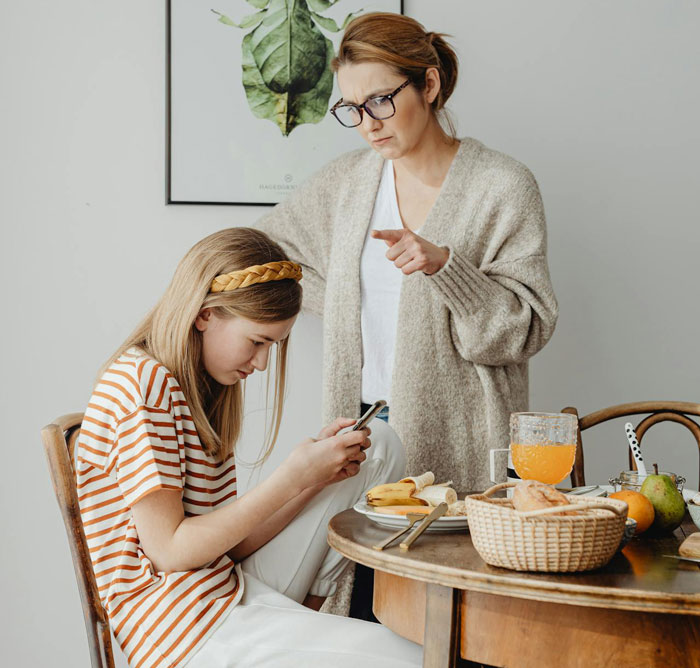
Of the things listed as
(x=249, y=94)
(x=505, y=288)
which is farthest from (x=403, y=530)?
(x=249, y=94)

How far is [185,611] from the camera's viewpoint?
3.61 feet

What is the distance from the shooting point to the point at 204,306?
4.18 feet

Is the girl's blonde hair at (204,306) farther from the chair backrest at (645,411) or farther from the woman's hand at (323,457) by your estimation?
the chair backrest at (645,411)

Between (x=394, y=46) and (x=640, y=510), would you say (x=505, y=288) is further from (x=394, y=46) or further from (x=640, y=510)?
(x=640, y=510)

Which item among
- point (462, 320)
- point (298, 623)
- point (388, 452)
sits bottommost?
point (298, 623)

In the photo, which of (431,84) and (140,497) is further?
(431,84)

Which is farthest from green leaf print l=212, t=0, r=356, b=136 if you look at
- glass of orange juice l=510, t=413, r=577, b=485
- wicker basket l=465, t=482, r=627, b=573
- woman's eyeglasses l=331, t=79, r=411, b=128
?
wicker basket l=465, t=482, r=627, b=573

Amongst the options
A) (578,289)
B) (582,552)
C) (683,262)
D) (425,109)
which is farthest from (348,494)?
(683,262)

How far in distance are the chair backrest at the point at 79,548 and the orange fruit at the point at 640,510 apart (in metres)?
0.69

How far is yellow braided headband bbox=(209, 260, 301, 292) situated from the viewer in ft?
4.15

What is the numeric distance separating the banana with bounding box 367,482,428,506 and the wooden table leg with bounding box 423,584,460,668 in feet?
0.76

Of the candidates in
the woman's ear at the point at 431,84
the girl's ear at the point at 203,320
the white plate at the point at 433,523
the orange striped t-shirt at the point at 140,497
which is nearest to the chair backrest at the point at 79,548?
the orange striped t-shirt at the point at 140,497

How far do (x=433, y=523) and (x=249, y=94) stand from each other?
1.31 meters

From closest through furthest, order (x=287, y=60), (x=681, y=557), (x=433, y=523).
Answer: (x=681, y=557) → (x=433, y=523) → (x=287, y=60)
